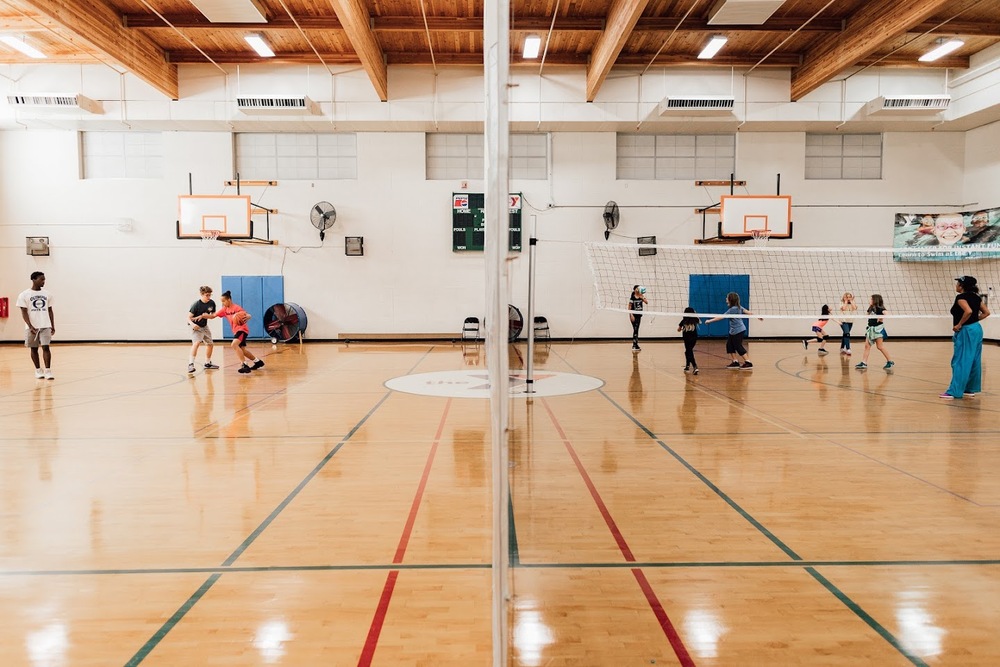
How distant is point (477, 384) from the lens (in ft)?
30.2

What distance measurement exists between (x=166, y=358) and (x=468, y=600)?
1235cm

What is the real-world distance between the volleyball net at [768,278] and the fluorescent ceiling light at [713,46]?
476 cm

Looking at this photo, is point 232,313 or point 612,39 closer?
point 232,313

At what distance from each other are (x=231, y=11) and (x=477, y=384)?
30.0ft

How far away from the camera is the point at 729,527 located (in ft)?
12.0

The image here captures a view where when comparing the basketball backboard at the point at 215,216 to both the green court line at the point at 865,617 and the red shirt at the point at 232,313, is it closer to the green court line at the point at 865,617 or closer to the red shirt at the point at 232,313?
the red shirt at the point at 232,313

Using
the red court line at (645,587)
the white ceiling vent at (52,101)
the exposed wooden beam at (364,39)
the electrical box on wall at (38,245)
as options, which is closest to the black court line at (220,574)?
the red court line at (645,587)

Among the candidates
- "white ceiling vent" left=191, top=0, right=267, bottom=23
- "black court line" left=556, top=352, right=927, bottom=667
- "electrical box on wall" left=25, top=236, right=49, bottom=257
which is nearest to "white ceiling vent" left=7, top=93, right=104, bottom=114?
"electrical box on wall" left=25, top=236, right=49, bottom=257

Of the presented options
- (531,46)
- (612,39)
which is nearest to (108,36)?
(531,46)

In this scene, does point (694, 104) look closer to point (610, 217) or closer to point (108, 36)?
point (610, 217)

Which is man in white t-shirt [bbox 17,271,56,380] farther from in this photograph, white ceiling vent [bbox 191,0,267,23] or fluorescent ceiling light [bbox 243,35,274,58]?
fluorescent ceiling light [bbox 243,35,274,58]

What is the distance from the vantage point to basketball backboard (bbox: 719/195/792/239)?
1499 centimetres

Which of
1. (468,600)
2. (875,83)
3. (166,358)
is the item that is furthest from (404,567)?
(875,83)

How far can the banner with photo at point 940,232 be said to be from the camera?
15.9 m
